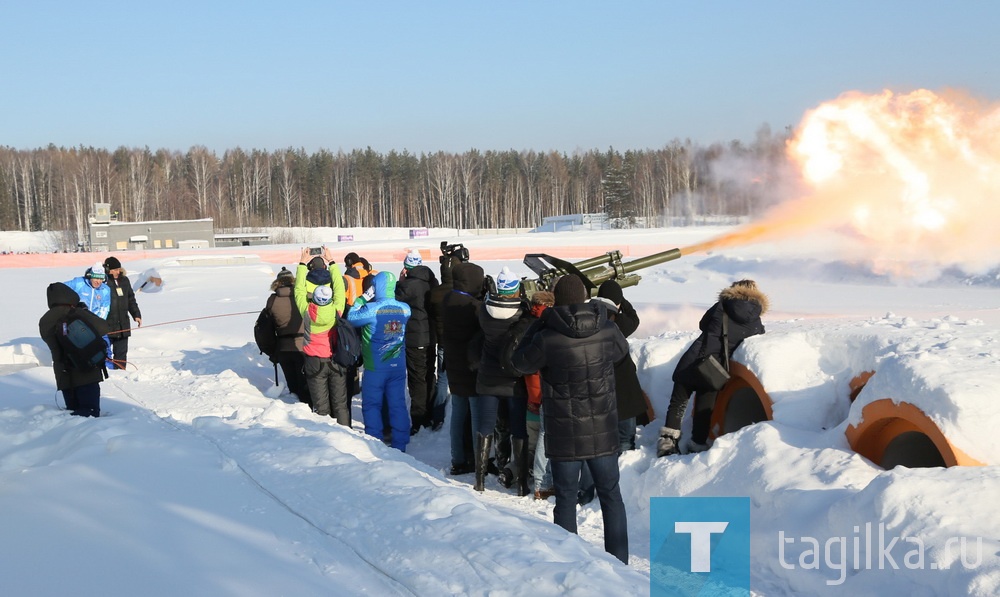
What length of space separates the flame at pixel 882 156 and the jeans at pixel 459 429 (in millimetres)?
4983

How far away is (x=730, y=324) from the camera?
7.11 meters

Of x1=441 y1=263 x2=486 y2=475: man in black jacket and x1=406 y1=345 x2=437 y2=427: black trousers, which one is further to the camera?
x1=406 y1=345 x2=437 y2=427: black trousers

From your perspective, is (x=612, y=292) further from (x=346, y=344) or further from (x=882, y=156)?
(x=882, y=156)

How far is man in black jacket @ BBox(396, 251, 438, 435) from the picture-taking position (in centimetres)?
871

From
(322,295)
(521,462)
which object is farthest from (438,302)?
(521,462)

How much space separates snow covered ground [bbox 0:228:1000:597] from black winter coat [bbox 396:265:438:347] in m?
1.19

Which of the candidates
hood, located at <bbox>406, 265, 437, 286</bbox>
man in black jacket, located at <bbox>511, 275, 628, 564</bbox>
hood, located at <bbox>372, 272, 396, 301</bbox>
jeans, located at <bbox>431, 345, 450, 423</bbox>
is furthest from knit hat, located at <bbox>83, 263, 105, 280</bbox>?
man in black jacket, located at <bbox>511, 275, 628, 564</bbox>

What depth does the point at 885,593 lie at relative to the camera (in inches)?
168

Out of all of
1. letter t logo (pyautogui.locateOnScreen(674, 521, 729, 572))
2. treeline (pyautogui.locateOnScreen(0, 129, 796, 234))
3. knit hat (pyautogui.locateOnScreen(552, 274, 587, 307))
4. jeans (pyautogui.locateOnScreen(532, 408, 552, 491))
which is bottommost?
letter t logo (pyautogui.locateOnScreen(674, 521, 729, 572))

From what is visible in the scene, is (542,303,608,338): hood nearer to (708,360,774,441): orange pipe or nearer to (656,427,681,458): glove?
(656,427,681,458): glove

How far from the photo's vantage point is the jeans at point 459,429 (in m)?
7.76

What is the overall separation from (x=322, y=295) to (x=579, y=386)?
4271 millimetres

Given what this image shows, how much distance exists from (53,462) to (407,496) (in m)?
2.83

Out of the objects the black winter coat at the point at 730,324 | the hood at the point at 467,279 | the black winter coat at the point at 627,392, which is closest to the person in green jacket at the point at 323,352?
the hood at the point at 467,279
